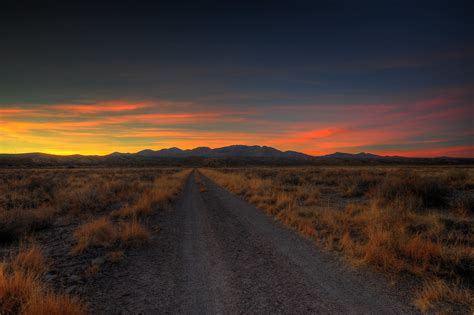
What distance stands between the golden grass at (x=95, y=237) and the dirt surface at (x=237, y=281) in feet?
4.03

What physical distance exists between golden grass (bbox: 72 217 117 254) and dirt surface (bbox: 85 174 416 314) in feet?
4.03

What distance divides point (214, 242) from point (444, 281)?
576 cm

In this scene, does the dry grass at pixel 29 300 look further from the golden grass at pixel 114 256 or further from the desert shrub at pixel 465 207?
the desert shrub at pixel 465 207

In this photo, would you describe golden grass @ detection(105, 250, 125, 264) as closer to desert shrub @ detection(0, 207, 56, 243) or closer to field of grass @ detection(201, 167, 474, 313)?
desert shrub @ detection(0, 207, 56, 243)

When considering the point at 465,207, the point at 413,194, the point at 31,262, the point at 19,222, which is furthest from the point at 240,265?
the point at 413,194

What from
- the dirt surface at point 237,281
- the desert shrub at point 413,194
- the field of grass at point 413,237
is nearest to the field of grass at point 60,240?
the dirt surface at point 237,281

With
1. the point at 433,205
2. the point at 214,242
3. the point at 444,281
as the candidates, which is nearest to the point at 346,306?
the point at 444,281

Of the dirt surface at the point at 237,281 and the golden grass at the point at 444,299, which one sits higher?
the golden grass at the point at 444,299

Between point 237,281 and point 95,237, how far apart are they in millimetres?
5028

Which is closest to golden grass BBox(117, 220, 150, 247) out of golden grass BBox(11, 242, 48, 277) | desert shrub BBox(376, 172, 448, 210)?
golden grass BBox(11, 242, 48, 277)

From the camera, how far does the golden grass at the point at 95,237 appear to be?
24.2 feet

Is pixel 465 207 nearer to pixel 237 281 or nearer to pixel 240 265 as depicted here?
pixel 240 265

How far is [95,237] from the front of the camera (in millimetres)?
7996

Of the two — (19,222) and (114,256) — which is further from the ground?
(19,222)
